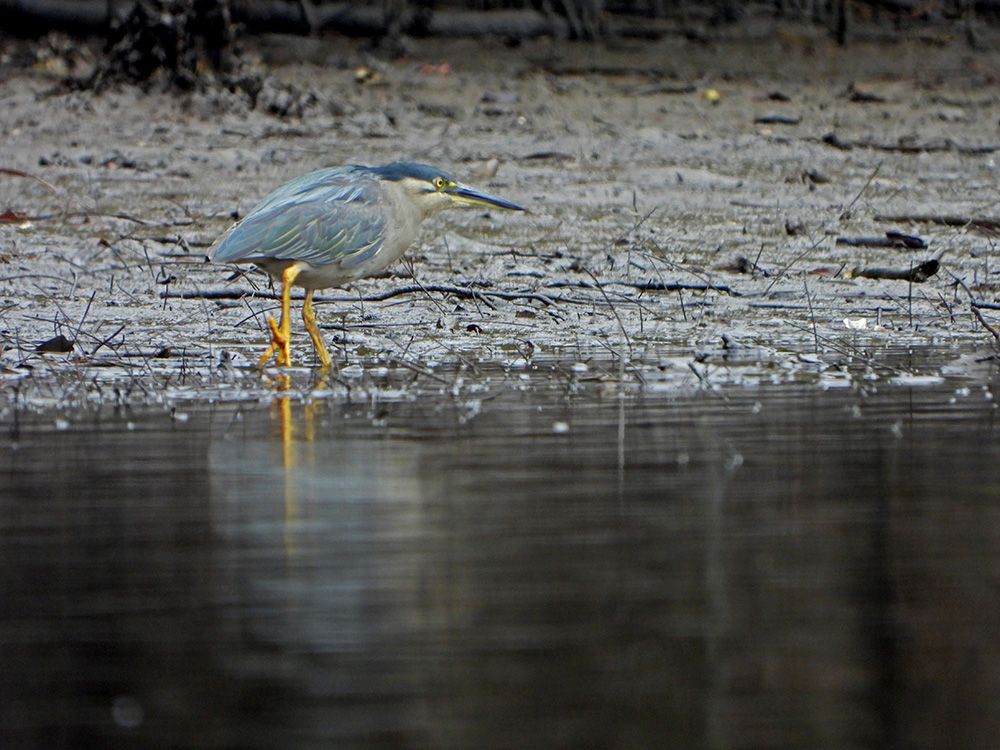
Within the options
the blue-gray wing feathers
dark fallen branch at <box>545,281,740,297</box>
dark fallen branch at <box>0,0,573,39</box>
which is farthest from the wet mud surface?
the blue-gray wing feathers

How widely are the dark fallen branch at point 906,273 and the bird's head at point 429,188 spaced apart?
84.6 inches

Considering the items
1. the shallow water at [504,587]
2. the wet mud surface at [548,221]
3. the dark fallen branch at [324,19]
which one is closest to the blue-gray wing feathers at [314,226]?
the wet mud surface at [548,221]

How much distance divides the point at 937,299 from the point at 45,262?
4.64 m

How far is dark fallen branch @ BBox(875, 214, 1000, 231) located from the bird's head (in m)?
3.45

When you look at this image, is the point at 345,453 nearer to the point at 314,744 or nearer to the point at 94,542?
the point at 94,542

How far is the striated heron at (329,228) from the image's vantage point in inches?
268

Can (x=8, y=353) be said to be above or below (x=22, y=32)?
below

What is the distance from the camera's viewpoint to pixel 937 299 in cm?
800

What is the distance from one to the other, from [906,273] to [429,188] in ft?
8.69

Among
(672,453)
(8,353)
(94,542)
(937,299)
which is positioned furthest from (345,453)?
(937,299)

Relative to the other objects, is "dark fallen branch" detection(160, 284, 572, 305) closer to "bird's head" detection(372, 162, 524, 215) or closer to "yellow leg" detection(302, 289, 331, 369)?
"bird's head" detection(372, 162, 524, 215)

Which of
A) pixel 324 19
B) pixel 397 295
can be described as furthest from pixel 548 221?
pixel 324 19

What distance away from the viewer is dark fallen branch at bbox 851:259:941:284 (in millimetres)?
8228

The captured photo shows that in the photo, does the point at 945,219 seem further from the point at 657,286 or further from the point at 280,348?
the point at 280,348
